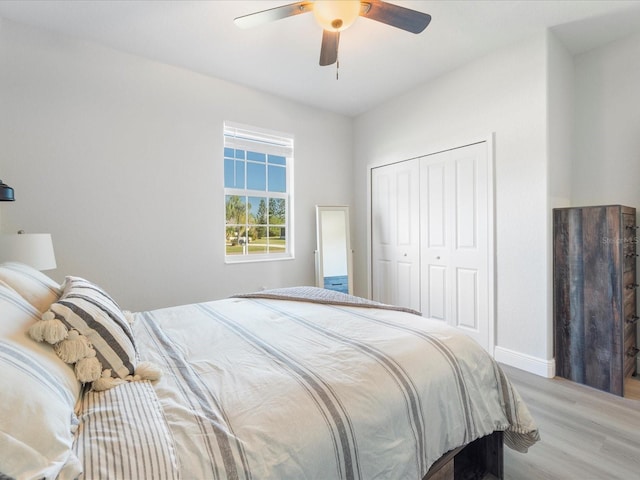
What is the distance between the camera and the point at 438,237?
321 centimetres

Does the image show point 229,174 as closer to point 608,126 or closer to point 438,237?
point 438,237

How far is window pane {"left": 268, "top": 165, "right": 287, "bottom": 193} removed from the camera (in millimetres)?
3646

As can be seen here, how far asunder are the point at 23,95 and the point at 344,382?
3.04m

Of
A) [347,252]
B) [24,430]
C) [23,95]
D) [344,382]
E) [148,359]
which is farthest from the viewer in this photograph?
[347,252]

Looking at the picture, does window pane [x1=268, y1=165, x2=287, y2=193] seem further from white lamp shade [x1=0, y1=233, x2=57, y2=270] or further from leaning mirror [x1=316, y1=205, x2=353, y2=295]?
white lamp shade [x1=0, y1=233, x2=57, y2=270]

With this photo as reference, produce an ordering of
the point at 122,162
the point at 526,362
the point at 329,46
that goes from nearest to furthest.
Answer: the point at 329,46 → the point at 526,362 → the point at 122,162

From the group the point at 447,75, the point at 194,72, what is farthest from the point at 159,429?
the point at 447,75

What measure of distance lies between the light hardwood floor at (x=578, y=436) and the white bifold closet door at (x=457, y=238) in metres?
0.70

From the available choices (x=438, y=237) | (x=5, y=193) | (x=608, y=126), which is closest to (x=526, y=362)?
(x=438, y=237)

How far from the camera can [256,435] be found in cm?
77

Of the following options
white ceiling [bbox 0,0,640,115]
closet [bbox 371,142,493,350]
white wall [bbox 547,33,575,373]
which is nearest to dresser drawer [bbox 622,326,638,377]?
A: white wall [bbox 547,33,575,373]

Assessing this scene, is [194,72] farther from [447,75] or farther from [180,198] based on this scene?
[447,75]

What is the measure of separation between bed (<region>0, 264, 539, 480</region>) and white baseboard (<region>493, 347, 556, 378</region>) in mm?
1392

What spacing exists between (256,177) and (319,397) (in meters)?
2.97
